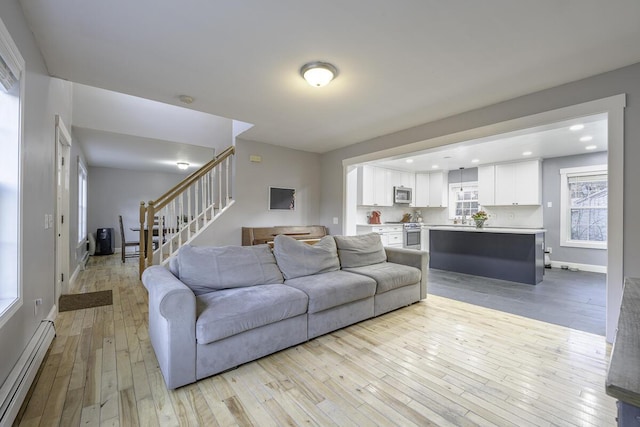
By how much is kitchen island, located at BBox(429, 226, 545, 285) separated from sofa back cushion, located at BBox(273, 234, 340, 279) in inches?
127

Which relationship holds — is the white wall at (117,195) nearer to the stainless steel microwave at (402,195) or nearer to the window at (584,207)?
the stainless steel microwave at (402,195)

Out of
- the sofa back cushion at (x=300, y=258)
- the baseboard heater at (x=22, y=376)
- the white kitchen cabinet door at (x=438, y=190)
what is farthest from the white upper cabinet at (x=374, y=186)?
Result: the baseboard heater at (x=22, y=376)

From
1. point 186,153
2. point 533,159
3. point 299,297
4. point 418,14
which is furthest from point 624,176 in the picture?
point 186,153

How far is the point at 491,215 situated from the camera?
23.3 feet

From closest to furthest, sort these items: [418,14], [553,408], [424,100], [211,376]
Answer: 1. [553,408]
2. [418,14]
3. [211,376]
4. [424,100]

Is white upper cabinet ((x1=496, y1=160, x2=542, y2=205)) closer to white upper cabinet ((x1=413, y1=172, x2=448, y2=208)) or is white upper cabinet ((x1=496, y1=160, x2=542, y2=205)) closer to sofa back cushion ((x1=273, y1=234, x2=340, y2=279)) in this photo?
white upper cabinet ((x1=413, y1=172, x2=448, y2=208))

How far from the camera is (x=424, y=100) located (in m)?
3.19

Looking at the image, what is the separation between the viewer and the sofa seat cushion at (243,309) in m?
1.93

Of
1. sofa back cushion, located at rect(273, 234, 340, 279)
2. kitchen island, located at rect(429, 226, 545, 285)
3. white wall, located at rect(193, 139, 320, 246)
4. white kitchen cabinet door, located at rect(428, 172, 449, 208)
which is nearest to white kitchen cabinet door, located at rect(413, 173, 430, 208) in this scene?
white kitchen cabinet door, located at rect(428, 172, 449, 208)

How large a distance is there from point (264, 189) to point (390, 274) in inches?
111

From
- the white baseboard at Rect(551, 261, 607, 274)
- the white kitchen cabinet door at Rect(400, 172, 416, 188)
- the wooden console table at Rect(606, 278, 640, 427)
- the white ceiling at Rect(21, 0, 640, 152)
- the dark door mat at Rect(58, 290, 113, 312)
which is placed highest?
the white ceiling at Rect(21, 0, 640, 152)

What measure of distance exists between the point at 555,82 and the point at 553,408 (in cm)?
281

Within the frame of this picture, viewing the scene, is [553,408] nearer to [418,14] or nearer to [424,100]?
[418,14]

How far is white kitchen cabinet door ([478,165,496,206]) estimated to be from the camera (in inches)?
269
